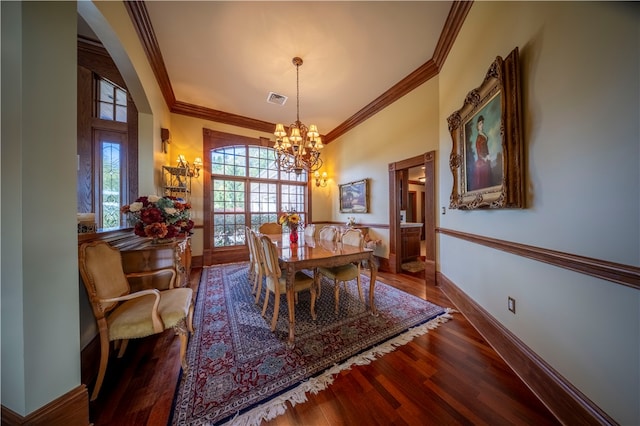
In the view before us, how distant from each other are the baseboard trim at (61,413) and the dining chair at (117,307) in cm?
22

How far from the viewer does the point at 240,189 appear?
200 inches

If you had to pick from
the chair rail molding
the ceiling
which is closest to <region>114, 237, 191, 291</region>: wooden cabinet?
the ceiling

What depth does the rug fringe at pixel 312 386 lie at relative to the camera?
1.19 m

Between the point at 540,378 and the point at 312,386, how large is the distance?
1475mm

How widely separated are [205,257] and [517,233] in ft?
16.7

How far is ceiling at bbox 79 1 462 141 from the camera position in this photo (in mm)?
2295

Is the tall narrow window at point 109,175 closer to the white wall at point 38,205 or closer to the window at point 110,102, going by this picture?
the window at point 110,102

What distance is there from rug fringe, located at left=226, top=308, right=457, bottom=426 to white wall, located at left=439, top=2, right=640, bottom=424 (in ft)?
2.87

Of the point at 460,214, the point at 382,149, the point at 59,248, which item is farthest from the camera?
the point at 382,149

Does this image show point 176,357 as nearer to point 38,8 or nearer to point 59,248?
point 59,248

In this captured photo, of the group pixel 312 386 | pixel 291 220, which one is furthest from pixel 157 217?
pixel 312 386

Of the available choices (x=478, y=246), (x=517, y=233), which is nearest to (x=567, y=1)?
(x=517, y=233)

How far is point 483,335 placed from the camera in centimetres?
192

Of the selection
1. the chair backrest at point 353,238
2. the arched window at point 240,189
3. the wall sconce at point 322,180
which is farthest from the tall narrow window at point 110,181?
the wall sconce at point 322,180
